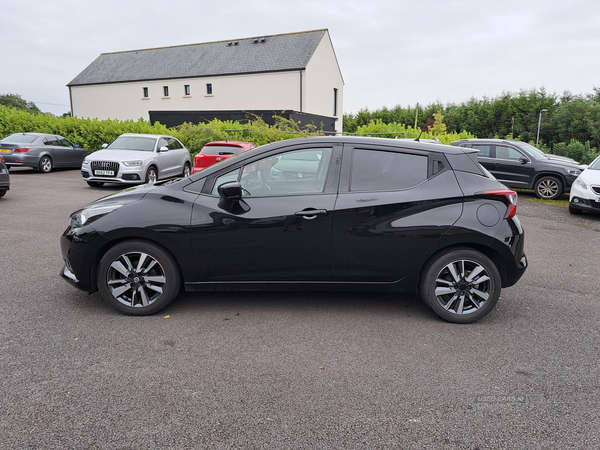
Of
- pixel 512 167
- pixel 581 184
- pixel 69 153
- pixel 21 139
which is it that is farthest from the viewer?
pixel 69 153

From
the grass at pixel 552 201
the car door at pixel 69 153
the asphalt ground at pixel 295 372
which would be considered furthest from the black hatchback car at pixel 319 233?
the car door at pixel 69 153

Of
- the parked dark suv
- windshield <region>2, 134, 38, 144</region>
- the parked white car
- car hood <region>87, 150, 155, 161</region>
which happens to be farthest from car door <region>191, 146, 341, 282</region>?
windshield <region>2, 134, 38, 144</region>

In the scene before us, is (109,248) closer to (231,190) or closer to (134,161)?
(231,190)

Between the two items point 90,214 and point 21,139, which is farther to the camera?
A: point 21,139

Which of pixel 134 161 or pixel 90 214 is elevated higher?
pixel 134 161

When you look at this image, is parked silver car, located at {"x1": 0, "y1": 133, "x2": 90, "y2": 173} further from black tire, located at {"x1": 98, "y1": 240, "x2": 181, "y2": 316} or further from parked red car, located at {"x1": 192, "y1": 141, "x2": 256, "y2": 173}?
black tire, located at {"x1": 98, "y1": 240, "x2": 181, "y2": 316}

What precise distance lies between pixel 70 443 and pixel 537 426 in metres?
2.60

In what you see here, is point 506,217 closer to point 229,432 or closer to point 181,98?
point 229,432

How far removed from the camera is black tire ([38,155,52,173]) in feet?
57.3

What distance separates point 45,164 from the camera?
17.7 m

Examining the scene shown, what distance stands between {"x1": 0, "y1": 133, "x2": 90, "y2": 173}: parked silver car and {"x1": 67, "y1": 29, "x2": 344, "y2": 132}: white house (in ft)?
53.6

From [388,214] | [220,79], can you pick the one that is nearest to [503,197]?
[388,214]

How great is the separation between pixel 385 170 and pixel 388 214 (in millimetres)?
426

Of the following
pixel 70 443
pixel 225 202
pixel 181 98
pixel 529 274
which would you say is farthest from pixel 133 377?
pixel 181 98
